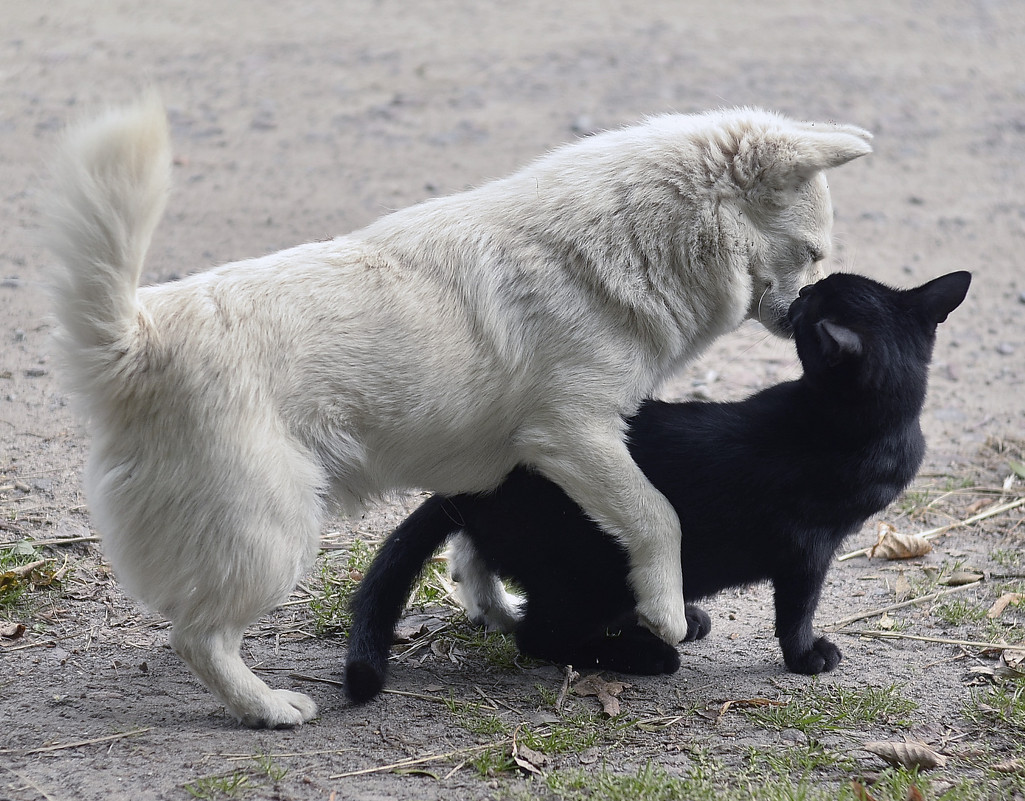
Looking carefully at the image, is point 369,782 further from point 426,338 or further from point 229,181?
point 229,181

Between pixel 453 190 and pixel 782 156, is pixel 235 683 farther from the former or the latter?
pixel 453 190

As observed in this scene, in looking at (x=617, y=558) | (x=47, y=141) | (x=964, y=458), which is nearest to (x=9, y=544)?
(x=617, y=558)

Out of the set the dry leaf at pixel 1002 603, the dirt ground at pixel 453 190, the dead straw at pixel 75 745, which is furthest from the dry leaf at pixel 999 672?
the dead straw at pixel 75 745

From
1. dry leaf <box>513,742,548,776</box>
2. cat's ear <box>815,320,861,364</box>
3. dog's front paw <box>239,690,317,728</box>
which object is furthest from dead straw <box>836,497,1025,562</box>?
dog's front paw <box>239,690,317,728</box>

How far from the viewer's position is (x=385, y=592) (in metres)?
3.52

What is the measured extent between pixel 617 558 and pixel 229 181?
567cm

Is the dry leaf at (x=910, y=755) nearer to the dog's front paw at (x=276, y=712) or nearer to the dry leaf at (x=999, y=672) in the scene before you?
the dry leaf at (x=999, y=672)

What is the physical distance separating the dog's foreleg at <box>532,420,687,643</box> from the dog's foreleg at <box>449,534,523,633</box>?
68 cm

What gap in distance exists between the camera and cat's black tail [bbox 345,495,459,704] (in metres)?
3.31

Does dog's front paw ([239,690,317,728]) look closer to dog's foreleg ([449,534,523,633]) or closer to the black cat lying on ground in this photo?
the black cat lying on ground

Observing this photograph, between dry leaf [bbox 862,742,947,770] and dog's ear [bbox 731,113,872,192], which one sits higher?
dog's ear [bbox 731,113,872,192]

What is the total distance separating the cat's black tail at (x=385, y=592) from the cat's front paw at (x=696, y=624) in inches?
34.9

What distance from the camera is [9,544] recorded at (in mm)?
4098

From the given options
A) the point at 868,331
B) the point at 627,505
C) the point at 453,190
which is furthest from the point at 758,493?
the point at 453,190
